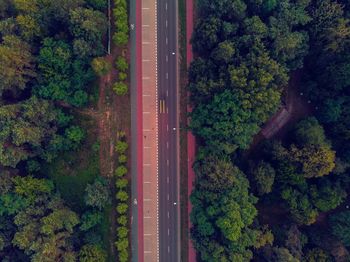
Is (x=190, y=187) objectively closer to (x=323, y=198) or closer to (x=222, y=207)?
(x=222, y=207)

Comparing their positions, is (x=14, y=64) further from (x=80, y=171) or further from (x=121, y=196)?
(x=121, y=196)

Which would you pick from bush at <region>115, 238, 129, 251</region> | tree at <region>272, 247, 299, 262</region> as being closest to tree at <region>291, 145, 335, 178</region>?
tree at <region>272, 247, 299, 262</region>

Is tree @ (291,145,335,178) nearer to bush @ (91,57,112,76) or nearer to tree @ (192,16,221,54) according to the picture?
tree @ (192,16,221,54)

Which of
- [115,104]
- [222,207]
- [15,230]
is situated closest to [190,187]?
[222,207]

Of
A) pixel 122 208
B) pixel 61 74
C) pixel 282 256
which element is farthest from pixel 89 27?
pixel 282 256

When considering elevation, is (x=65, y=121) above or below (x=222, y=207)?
above

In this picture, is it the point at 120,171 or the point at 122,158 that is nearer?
the point at 120,171
